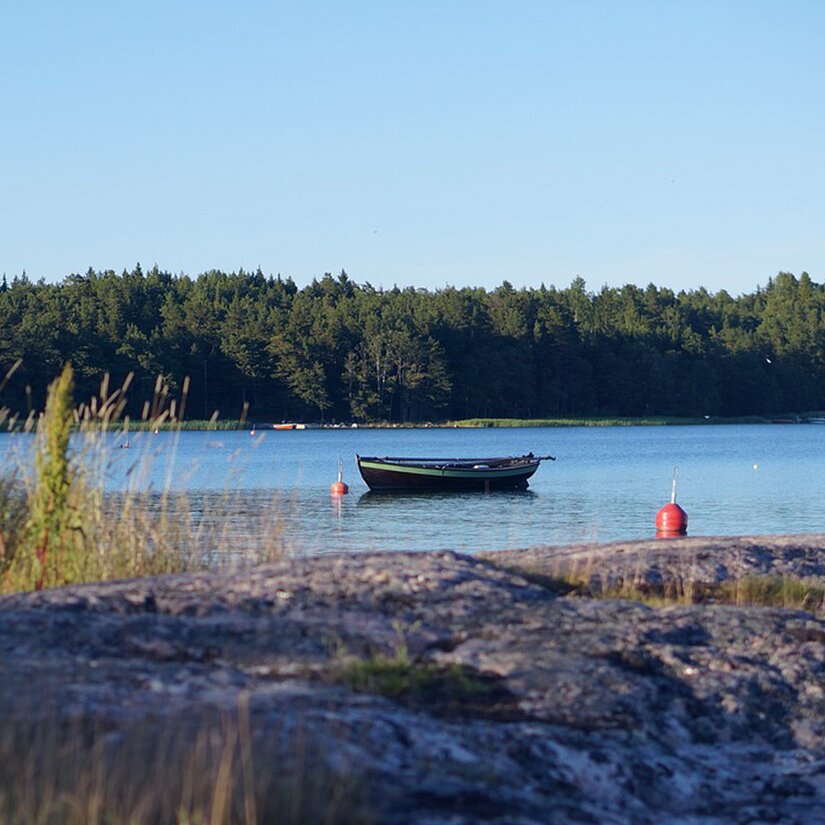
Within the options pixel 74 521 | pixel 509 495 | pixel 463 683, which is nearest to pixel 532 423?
pixel 509 495

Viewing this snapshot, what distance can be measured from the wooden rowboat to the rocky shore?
3503 centimetres

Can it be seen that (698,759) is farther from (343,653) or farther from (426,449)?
(426,449)

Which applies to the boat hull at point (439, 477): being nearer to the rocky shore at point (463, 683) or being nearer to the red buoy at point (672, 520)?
the red buoy at point (672, 520)

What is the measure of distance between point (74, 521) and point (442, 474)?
112 feet

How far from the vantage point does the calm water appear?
69.2 feet

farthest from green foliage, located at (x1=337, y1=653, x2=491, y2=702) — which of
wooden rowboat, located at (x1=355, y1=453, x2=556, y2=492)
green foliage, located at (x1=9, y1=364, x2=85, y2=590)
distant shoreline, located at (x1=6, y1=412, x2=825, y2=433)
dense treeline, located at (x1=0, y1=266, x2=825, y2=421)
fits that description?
distant shoreline, located at (x1=6, y1=412, x2=825, y2=433)

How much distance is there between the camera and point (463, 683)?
5.39 m

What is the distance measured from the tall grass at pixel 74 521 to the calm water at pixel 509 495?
255 mm

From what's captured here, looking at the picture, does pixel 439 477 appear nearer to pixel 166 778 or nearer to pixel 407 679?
pixel 407 679

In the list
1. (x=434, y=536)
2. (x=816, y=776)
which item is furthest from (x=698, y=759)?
(x=434, y=536)

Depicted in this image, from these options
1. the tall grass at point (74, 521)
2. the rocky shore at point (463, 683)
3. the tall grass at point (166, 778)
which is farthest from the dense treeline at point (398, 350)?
the tall grass at point (166, 778)

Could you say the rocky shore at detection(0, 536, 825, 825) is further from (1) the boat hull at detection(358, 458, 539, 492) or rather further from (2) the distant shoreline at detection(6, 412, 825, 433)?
(2) the distant shoreline at detection(6, 412, 825, 433)

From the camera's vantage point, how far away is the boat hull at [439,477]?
42.8m

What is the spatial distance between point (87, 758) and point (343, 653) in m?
1.72
